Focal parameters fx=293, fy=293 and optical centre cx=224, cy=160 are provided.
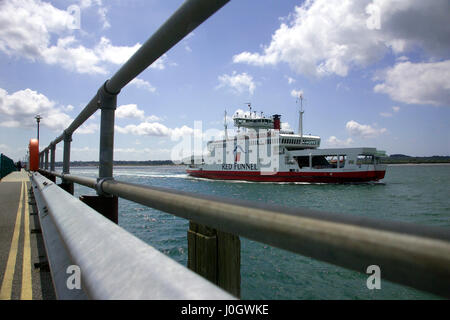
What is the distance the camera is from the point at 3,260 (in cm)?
352

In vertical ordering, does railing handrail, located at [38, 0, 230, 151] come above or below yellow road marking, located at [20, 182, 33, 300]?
above

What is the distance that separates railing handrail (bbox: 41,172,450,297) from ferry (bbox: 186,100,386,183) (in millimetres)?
36868

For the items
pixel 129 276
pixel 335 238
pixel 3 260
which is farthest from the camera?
pixel 3 260

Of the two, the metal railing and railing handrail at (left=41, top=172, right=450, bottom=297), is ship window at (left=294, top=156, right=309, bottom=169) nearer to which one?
the metal railing

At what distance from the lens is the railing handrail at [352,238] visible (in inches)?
22.5

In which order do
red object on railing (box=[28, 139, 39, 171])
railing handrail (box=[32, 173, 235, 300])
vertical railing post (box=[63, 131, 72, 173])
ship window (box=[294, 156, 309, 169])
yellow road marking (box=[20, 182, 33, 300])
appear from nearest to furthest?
1. railing handrail (box=[32, 173, 235, 300])
2. yellow road marking (box=[20, 182, 33, 300])
3. vertical railing post (box=[63, 131, 72, 173])
4. red object on railing (box=[28, 139, 39, 171])
5. ship window (box=[294, 156, 309, 169])

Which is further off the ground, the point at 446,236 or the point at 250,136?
the point at 250,136

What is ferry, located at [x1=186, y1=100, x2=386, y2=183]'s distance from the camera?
35.4 m

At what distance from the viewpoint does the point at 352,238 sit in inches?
26.4

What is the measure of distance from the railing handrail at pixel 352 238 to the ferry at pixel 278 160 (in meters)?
36.9

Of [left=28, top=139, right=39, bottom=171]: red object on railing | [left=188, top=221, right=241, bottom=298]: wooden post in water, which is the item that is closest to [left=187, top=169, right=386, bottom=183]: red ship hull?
[left=28, top=139, right=39, bottom=171]: red object on railing

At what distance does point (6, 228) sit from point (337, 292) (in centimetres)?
682
